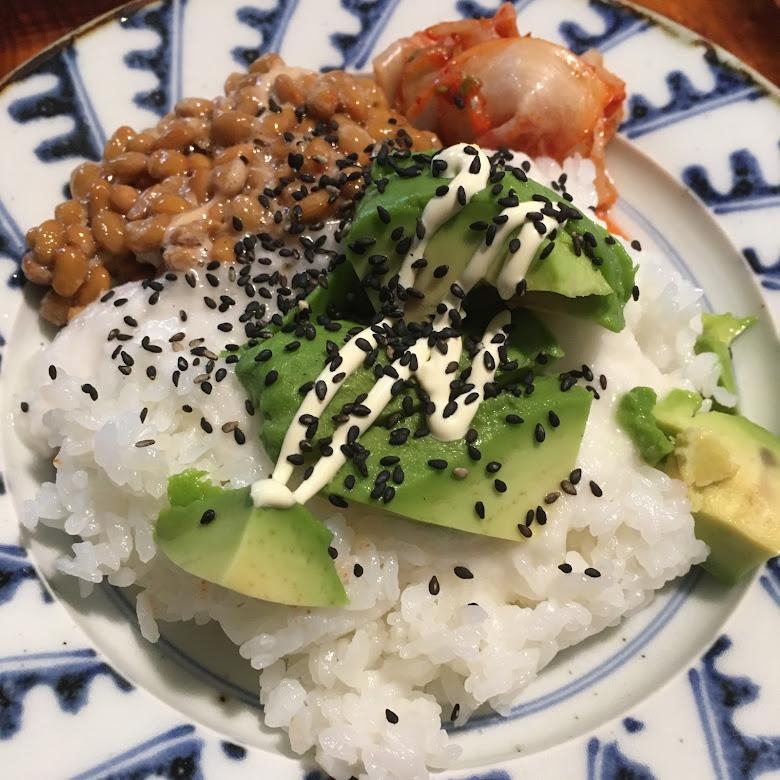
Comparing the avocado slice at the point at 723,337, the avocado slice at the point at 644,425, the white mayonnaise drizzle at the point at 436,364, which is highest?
the white mayonnaise drizzle at the point at 436,364

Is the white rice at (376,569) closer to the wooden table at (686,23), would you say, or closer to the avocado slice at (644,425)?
the avocado slice at (644,425)

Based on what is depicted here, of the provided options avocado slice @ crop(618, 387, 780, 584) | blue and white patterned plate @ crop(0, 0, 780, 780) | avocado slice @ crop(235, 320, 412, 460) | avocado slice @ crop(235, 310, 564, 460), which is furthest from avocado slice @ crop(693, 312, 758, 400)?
avocado slice @ crop(235, 320, 412, 460)

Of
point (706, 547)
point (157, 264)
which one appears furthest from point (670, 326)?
point (157, 264)

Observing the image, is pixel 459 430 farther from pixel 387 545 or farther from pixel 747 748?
pixel 747 748

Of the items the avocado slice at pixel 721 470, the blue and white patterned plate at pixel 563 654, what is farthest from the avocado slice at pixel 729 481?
the blue and white patterned plate at pixel 563 654

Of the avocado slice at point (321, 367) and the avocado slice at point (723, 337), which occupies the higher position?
the avocado slice at point (321, 367)

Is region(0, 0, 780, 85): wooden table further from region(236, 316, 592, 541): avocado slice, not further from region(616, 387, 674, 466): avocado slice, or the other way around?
region(236, 316, 592, 541): avocado slice
